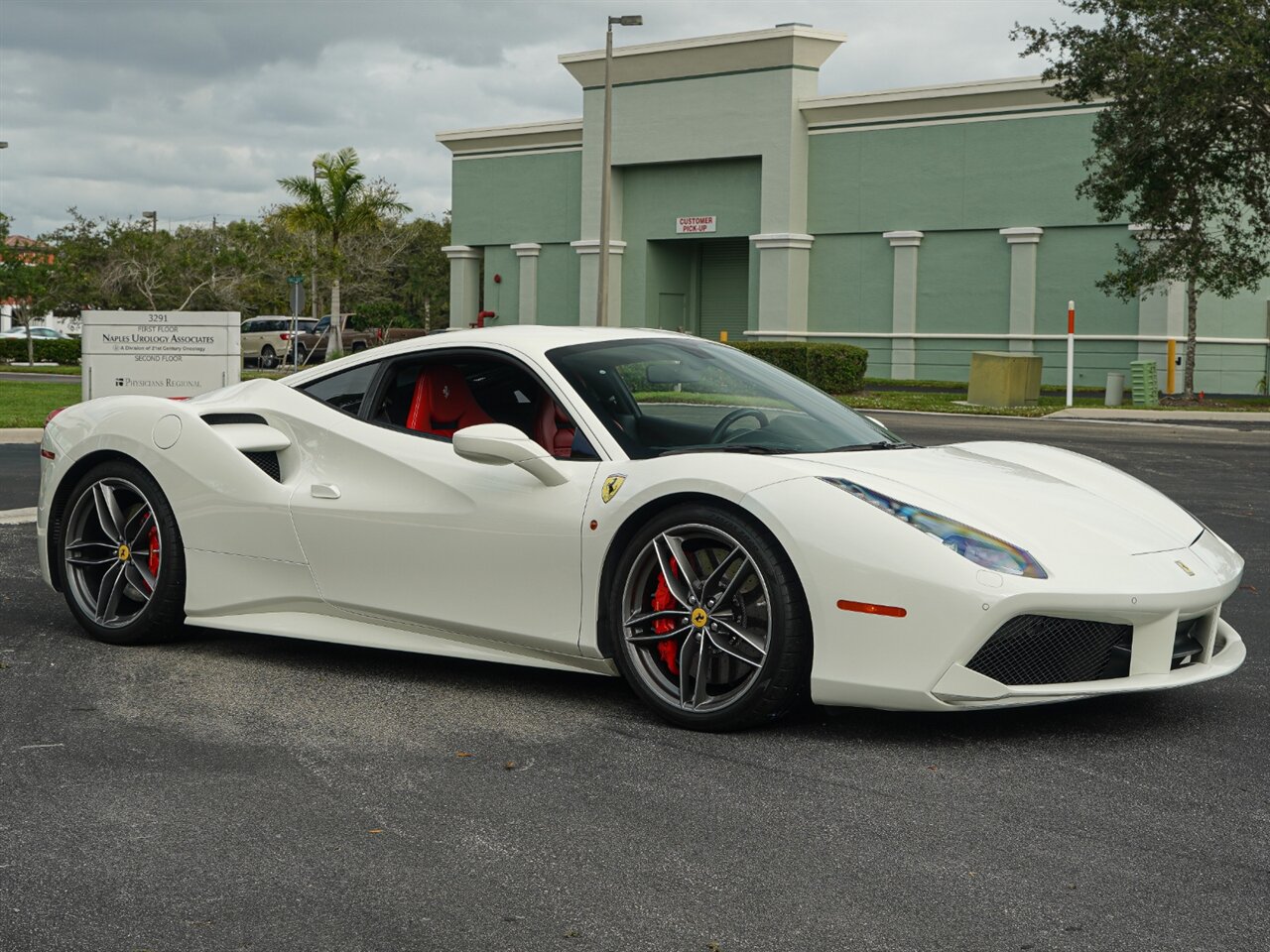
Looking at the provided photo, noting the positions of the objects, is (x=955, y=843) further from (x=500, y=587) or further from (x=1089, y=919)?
(x=500, y=587)

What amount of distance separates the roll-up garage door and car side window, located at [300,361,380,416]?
3760 cm

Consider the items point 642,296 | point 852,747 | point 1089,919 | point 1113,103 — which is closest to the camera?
point 1089,919

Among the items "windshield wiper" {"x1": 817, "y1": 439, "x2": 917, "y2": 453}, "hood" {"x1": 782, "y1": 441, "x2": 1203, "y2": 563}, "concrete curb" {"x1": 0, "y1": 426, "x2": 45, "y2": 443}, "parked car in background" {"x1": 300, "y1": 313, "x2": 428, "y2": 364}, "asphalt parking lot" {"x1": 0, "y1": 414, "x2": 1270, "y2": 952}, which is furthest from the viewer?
"parked car in background" {"x1": 300, "y1": 313, "x2": 428, "y2": 364}

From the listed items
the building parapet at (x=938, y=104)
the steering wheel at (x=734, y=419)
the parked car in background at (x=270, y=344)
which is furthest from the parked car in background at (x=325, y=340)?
the steering wheel at (x=734, y=419)

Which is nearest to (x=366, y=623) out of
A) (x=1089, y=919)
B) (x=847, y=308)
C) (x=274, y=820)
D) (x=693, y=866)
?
(x=274, y=820)

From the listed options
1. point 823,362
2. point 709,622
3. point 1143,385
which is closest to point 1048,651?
point 709,622

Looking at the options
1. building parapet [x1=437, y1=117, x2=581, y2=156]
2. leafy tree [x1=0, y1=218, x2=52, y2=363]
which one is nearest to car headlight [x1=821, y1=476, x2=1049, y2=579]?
building parapet [x1=437, y1=117, x2=581, y2=156]

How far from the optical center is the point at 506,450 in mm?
5062

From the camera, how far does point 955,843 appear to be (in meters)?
3.78

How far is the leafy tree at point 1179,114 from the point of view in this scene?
974 inches

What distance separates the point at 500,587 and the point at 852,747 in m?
1.30

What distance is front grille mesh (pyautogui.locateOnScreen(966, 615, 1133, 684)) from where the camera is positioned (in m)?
4.48

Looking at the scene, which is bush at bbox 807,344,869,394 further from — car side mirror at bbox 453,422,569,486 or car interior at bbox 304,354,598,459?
car side mirror at bbox 453,422,569,486

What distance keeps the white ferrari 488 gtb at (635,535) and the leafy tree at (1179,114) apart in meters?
21.4
